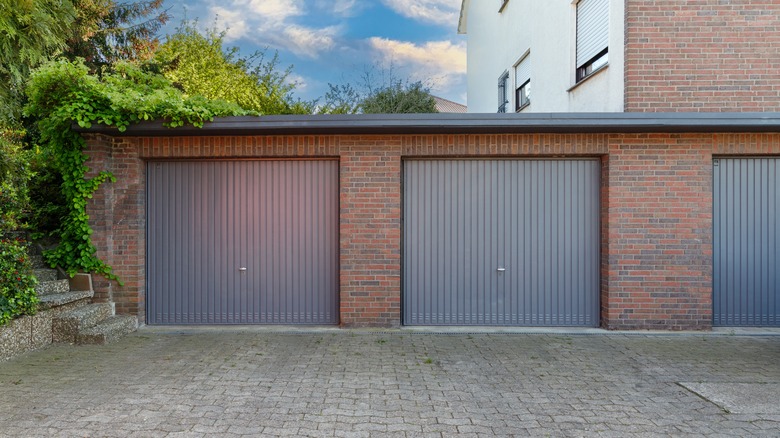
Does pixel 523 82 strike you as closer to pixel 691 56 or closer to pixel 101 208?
pixel 691 56

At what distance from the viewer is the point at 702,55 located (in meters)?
6.48

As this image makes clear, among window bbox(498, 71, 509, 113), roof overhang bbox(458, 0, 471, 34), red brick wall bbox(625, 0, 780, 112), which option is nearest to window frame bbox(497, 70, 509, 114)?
window bbox(498, 71, 509, 113)

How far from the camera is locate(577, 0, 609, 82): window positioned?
7410 millimetres

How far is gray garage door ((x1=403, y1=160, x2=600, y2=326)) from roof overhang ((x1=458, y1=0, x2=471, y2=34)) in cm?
1251

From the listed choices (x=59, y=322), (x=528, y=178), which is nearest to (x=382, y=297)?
(x=528, y=178)

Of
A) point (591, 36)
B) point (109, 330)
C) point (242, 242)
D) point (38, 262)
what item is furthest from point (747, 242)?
point (38, 262)

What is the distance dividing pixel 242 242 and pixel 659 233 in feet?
18.8

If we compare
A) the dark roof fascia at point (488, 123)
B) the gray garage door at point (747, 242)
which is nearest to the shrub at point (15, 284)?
the dark roof fascia at point (488, 123)

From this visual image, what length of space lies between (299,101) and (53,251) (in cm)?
1303

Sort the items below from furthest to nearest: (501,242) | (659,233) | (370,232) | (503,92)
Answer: (503,92)
(501,242)
(370,232)
(659,233)

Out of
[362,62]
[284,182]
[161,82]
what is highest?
[362,62]

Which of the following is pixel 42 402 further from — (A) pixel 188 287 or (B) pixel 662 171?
(B) pixel 662 171

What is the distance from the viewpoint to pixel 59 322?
18.9ft

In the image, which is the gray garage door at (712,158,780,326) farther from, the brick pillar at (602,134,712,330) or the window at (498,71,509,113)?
the window at (498,71,509,113)
